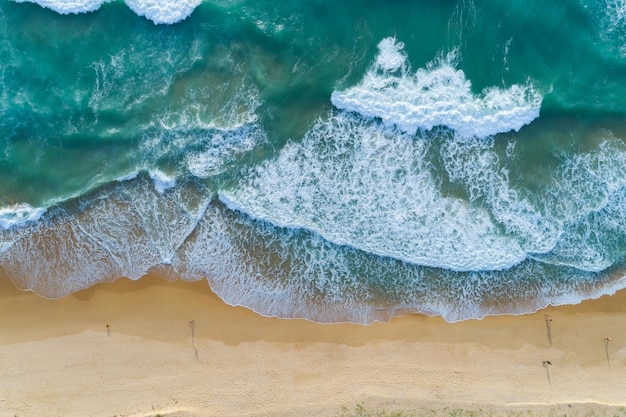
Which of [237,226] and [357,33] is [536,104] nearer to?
[357,33]

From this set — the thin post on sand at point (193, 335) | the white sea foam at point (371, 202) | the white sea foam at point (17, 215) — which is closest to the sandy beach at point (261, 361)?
the thin post on sand at point (193, 335)

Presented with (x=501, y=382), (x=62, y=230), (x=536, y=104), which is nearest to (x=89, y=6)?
(x=62, y=230)

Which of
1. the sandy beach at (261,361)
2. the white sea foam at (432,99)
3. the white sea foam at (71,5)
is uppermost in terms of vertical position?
the white sea foam at (71,5)

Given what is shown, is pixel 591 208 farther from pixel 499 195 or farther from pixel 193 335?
pixel 193 335

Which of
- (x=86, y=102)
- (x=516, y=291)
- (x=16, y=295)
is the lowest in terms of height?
(x=516, y=291)

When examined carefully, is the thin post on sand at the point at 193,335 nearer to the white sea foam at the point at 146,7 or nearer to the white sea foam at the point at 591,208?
the white sea foam at the point at 146,7

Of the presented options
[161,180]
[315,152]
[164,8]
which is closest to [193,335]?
[161,180]

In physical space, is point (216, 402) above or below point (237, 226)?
below
